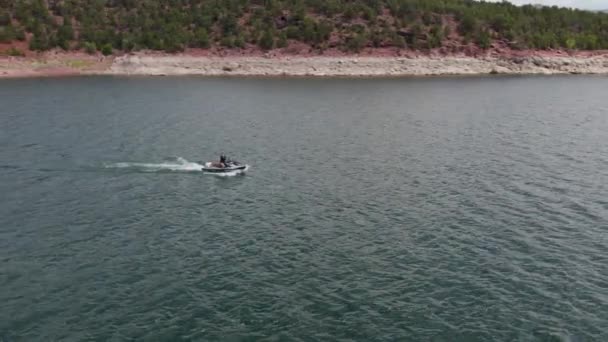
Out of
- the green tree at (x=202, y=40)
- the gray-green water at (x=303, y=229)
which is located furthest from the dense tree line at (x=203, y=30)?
the gray-green water at (x=303, y=229)

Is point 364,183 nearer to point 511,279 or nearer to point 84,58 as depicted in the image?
point 511,279

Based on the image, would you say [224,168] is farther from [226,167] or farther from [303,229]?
[303,229]

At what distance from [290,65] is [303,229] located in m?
131

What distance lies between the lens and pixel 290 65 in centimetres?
17750

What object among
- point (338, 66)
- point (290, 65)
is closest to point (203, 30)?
point (290, 65)

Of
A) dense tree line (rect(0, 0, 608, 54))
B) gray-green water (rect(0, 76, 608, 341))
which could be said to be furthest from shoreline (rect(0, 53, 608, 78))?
gray-green water (rect(0, 76, 608, 341))

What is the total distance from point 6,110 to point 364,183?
71657 millimetres

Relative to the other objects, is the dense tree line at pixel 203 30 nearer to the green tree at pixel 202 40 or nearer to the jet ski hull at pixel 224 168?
the green tree at pixel 202 40

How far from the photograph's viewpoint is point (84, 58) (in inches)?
6865

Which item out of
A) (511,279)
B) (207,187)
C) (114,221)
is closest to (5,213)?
(114,221)

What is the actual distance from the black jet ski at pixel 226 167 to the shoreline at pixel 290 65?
106303 millimetres

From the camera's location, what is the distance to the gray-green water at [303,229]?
3666 cm

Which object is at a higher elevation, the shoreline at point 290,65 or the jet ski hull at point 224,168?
the jet ski hull at point 224,168

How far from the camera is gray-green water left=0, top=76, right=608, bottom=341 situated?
1443 inches
